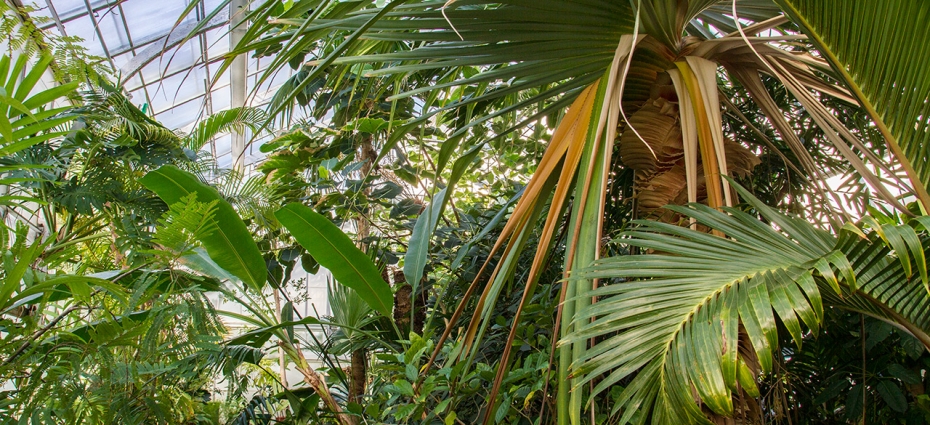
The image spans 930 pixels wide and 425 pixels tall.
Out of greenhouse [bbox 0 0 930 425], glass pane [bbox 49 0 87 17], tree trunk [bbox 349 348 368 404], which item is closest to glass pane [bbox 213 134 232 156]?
glass pane [bbox 49 0 87 17]

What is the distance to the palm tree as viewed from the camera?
630 mm

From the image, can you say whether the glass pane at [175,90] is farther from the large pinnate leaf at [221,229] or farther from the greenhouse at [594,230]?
the large pinnate leaf at [221,229]

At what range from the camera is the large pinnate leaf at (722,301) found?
0.59m

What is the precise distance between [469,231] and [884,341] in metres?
1.35

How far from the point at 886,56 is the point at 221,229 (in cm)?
139

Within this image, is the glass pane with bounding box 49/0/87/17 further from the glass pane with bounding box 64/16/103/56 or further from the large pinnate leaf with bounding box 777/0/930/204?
A: the large pinnate leaf with bounding box 777/0/930/204

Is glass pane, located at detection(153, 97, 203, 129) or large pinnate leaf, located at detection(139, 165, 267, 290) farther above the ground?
glass pane, located at detection(153, 97, 203, 129)

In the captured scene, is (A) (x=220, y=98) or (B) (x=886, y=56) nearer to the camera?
(B) (x=886, y=56)

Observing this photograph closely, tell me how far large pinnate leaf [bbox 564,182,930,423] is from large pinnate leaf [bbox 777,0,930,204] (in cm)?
14

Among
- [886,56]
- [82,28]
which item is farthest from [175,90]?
[886,56]

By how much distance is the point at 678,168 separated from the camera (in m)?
1.10

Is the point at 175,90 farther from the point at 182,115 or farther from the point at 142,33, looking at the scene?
the point at 142,33

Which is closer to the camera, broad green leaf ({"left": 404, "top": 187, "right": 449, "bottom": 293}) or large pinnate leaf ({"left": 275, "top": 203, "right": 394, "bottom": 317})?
large pinnate leaf ({"left": 275, "top": 203, "right": 394, "bottom": 317})

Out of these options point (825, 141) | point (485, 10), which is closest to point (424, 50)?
point (485, 10)
